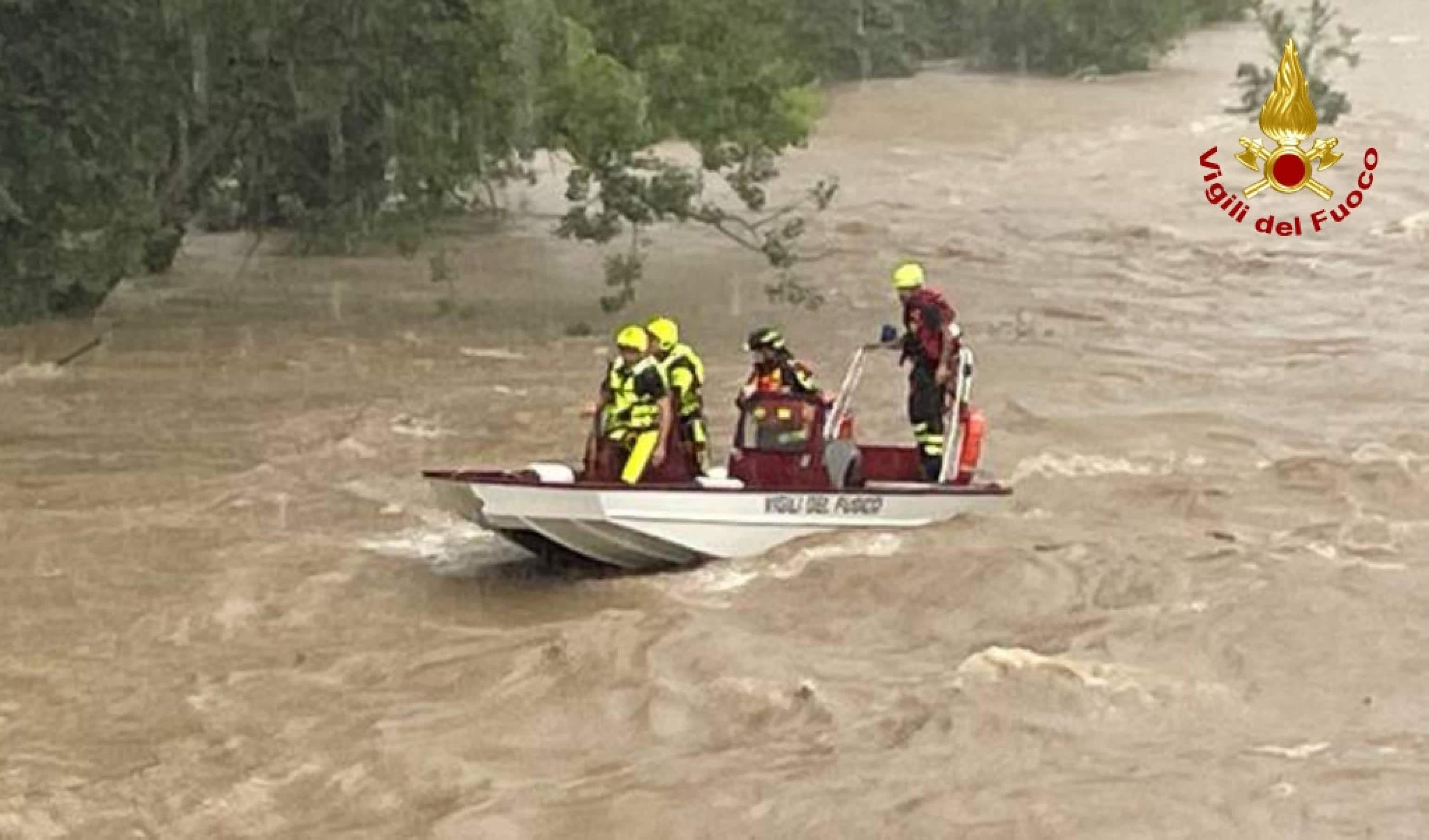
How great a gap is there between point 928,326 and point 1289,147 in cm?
2406

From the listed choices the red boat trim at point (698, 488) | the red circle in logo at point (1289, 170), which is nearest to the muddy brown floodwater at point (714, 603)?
the red boat trim at point (698, 488)

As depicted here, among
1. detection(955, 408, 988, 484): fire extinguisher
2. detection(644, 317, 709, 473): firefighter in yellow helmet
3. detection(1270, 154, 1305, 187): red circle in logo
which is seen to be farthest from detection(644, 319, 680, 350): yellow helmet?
detection(1270, 154, 1305, 187): red circle in logo

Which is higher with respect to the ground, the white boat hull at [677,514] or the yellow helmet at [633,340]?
the yellow helmet at [633,340]

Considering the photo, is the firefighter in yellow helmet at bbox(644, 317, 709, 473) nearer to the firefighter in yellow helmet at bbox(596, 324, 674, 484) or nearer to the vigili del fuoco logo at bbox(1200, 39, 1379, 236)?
the firefighter in yellow helmet at bbox(596, 324, 674, 484)

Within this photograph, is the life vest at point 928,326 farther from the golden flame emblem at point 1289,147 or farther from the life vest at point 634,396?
the golden flame emblem at point 1289,147

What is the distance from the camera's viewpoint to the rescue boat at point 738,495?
46.9 ft

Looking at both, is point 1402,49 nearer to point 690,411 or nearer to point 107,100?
point 107,100

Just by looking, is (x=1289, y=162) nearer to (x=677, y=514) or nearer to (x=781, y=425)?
(x=781, y=425)

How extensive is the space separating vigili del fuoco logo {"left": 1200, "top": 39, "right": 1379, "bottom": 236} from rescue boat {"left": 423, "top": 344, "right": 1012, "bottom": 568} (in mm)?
16659

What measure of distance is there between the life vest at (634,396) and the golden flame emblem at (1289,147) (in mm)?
20314

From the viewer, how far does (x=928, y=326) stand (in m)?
15.9

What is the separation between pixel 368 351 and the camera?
79.8 ft

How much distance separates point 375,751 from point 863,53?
39.5 metres

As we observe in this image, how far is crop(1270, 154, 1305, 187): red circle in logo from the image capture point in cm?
3625
